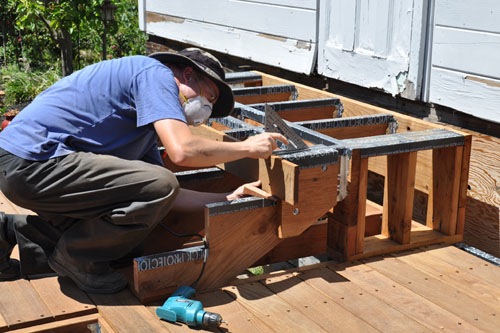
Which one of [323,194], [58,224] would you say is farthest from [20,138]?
[323,194]

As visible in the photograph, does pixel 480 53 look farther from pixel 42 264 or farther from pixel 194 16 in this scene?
pixel 194 16

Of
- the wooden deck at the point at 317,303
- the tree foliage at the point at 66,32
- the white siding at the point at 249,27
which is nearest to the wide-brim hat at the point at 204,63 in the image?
the wooden deck at the point at 317,303

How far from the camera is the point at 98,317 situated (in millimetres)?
3270

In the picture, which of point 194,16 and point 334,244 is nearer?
point 334,244

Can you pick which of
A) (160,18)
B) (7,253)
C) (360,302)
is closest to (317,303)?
(360,302)

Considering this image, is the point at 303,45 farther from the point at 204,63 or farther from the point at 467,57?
the point at 204,63

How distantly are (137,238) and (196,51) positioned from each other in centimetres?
95

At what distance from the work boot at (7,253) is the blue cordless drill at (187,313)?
859 mm

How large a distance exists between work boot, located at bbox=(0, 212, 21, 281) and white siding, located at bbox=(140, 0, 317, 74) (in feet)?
9.51

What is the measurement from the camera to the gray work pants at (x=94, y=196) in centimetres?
334

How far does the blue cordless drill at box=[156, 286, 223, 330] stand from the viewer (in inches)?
122

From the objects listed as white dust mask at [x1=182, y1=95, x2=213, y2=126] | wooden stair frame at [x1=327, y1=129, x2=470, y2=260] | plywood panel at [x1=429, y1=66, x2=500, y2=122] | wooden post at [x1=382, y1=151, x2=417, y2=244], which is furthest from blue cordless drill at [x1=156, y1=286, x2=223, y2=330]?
plywood panel at [x1=429, y1=66, x2=500, y2=122]

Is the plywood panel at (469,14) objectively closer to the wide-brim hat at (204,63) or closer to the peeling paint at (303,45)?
the peeling paint at (303,45)

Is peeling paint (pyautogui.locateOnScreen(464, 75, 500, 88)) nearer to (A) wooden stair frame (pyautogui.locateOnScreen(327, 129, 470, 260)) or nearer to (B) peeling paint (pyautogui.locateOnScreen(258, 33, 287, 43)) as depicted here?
(A) wooden stair frame (pyautogui.locateOnScreen(327, 129, 470, 260))
